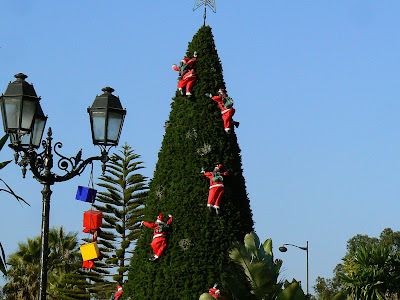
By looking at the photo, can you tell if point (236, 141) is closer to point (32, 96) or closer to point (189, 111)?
point (189, 111)

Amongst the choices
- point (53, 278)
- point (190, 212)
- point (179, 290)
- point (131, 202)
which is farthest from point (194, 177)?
point (53, 278)

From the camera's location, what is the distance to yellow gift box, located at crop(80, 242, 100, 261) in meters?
14.1

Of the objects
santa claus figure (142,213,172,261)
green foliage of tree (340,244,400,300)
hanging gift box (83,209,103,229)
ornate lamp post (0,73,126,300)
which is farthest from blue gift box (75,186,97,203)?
green foliage of tree (340,244,400,300)

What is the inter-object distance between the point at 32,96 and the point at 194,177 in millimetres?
5654

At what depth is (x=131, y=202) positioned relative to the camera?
30891 mm

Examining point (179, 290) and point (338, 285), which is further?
point (338, 285)

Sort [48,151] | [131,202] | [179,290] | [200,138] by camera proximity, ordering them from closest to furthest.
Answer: [48,151] < [179,290] < [200,138] < [131,202]

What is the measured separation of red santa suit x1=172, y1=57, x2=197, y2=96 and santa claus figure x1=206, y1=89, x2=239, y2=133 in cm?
54

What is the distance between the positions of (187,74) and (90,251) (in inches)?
162

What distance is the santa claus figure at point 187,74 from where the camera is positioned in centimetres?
1558

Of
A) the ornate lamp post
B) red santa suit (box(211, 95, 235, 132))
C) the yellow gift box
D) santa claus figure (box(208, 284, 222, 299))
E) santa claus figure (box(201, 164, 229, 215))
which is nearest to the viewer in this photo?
the ornate lamp post

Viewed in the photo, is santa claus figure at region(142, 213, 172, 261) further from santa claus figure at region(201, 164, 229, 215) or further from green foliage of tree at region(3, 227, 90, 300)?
green foliage of tree at region(3, 227, 90, 300)

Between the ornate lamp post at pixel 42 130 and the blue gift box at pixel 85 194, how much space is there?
4266 mm

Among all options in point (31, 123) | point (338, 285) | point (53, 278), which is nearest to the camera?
point (31, 123)
